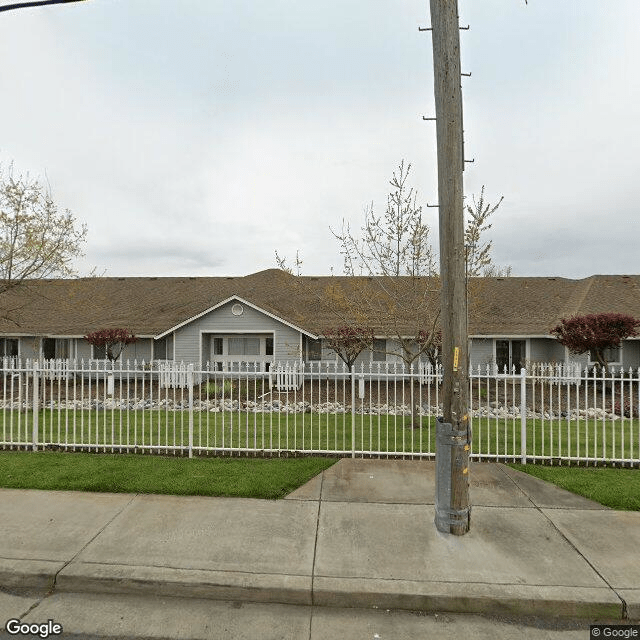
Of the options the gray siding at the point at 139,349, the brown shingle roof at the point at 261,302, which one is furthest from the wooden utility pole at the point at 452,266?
the gray siding at the point at 139,349

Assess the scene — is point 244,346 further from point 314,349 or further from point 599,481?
point 599,481

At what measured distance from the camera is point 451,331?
4.86 meters

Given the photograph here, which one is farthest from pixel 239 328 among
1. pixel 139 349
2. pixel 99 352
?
pixel 99 352

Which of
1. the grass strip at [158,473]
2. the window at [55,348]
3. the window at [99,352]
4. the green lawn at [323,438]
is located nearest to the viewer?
the grass strip at [158,473]

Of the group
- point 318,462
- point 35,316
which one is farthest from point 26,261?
point 318,462

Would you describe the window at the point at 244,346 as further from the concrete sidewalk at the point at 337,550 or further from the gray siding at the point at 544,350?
the concrete sidewalk at the point at 337,550

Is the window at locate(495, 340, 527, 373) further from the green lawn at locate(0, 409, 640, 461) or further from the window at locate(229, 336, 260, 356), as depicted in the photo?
the window at locate(229, 336, 260, 356)

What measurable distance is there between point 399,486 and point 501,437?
411cm

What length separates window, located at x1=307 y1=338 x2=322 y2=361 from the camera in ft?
68.3

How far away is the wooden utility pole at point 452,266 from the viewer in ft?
15.9

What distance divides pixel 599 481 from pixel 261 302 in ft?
52.0

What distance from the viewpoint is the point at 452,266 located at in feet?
16.0

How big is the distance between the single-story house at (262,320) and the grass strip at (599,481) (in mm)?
10866

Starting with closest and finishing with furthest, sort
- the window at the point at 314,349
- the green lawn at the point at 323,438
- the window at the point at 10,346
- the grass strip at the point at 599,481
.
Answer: the grass strip at the point at 599,481
the green lawn at the point at 323,438
the window at the point at 314,349
the window at the point at 10,346
